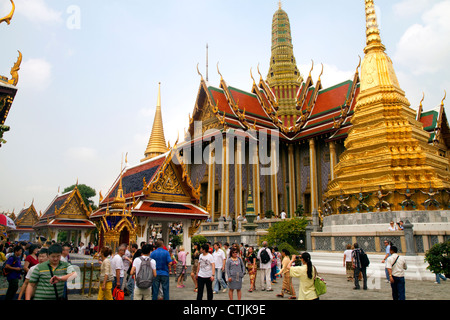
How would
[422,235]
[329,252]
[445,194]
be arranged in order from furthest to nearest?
[445,194]
[329,252]
[422,235]

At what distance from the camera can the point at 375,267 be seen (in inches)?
406

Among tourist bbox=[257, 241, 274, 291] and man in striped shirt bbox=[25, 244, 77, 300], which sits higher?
man in striped shirt bbox=[25, 244, 77, 300]

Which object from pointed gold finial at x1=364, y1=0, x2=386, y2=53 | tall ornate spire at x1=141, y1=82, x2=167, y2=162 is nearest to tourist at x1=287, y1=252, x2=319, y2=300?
pointed gold finial at x1=364, y1=0, x2=386, y2=53

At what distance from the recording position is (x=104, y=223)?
9242 mm

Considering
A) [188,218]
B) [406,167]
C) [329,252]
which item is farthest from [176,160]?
[406,167]

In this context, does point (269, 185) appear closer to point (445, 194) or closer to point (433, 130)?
point (433, 130)

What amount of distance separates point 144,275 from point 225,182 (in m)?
18.7

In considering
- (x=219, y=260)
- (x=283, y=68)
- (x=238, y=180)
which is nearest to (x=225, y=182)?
(x=238, y=180)

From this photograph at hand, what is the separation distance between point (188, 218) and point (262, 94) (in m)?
20.8

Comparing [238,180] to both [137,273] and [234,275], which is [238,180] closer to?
[234,275]

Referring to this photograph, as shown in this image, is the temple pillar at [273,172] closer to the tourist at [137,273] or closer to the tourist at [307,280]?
the tourist at [137,273]

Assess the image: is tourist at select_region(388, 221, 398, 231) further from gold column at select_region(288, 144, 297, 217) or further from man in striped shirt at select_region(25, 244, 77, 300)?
gold column at select_region(288, 144, 297, 217)

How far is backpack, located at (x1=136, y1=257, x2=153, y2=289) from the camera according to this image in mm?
4926

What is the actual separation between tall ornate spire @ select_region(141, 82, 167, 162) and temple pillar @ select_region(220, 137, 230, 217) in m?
13.9
